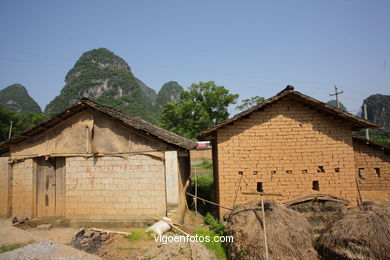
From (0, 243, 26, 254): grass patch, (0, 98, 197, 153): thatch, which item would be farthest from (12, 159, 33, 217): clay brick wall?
(0, 243, 26, 254): grass patch

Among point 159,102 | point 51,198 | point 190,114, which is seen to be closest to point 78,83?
point 159,102

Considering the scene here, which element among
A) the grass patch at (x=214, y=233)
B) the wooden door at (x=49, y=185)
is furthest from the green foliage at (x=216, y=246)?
the wooden door at (x=49, y=185)

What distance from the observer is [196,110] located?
1315 inches

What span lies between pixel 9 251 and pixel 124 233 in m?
3.07

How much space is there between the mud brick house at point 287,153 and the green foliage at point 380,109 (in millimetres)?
69663

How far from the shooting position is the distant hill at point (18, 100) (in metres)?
66.8

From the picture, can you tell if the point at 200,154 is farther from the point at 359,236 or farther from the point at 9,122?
the point at 9,122

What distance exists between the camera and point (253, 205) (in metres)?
6.36

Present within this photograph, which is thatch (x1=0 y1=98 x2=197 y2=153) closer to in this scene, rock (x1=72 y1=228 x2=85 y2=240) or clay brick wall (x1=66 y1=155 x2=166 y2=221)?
clay brick wall (x1=66 y1=155 x2=166 y2=221)

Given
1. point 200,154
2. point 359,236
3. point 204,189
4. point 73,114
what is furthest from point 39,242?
point 200,154

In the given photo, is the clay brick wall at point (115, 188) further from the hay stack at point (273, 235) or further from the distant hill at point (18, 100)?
the distant hill at point (18, 100)

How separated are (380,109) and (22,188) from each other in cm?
8103

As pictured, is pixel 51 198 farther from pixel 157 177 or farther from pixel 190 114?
pixel 190 114

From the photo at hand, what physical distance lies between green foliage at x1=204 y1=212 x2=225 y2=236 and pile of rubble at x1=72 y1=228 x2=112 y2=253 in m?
3.44
